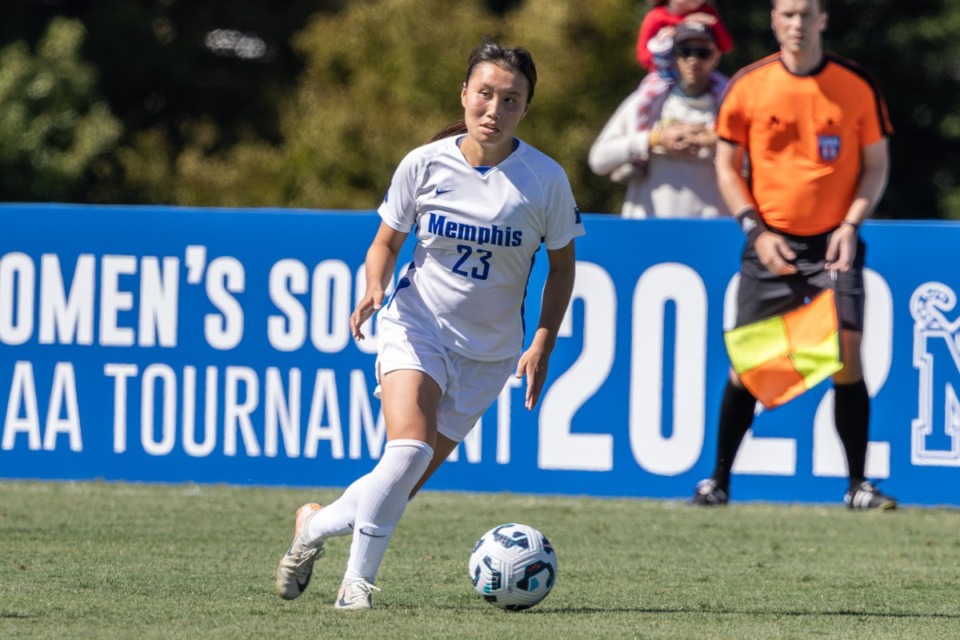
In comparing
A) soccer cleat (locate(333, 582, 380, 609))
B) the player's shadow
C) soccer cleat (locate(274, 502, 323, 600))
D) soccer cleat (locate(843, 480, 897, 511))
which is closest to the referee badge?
soccer cleat (locate(843, 480, 897, 511))

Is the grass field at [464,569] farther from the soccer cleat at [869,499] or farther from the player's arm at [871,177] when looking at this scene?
the player's arm at [871,177]

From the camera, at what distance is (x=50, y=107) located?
30.8 m

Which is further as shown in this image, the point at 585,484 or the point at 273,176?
the point at 273,176

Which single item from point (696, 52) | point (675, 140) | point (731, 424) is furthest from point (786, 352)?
point (696, 52)

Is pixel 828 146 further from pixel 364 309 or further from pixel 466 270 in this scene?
pixel 364 309

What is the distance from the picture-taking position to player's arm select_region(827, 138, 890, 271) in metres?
8.80

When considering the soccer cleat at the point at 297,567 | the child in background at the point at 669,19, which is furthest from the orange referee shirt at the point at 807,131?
the soccer cleat at the point at 297,567

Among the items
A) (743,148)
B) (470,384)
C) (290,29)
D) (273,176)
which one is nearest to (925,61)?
(273,176)

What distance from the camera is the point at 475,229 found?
6.05 meters

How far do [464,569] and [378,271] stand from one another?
1496 mm

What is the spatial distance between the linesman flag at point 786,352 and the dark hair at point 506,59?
129 inches

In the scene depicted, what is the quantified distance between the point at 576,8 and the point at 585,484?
23.4 m

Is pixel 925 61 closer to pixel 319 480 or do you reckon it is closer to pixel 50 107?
pixel 50 107

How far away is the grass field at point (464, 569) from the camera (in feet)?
18.4
